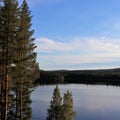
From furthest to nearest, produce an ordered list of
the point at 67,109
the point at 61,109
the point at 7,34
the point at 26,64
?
the point at 61,109, the point at 67,109, the point at 26,64, the point at 7,34

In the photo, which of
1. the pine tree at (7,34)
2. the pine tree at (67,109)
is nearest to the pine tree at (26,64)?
the pine tree at (7,34)

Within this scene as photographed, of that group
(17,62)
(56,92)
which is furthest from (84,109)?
(17,62)

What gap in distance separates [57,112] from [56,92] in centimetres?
330

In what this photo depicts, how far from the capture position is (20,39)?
28188 mm

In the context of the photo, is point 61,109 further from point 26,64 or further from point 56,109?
point 26,64

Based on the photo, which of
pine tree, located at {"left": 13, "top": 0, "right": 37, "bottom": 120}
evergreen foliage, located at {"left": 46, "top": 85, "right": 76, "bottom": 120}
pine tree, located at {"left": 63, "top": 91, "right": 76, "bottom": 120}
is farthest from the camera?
evergreen foliage, located at {"left": 46, "top": 85, "right": 76, "bottom": 120}

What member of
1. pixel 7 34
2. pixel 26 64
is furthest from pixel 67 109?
pixel 7 34

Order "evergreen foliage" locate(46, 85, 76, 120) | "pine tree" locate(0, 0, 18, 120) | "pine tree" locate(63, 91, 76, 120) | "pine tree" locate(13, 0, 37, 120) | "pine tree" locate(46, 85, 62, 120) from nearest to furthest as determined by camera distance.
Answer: "pine tree" locate(0, 0, 18, 120) → "pine tree" locate(13, 0, 37, 120) → "pine tree" locate(63, 91, 76, 120) → "evergreen foliage" locate(46, 85, 76, 120) → "pine tree" locate(46, 85, 62, 120)

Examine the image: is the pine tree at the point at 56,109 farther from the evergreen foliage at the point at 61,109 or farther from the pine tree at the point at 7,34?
the pine tree at the point at 7,34

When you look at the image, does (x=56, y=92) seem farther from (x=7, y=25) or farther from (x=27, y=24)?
(x=7, y=25)

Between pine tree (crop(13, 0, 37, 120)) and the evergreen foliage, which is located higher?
pine tree (crop(13, 0, 37, 120))

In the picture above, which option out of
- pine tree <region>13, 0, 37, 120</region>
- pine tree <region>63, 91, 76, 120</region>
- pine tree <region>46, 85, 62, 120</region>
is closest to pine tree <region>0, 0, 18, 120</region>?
pine tree <region>13, 0, 37, 120</region>

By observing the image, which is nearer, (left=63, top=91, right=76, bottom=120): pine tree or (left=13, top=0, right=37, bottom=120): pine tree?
(left=13, top=0, right=37, bottom=120): pine tree

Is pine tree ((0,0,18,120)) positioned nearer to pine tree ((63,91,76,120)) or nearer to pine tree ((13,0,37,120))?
pine tree ((13,0,37,120))
